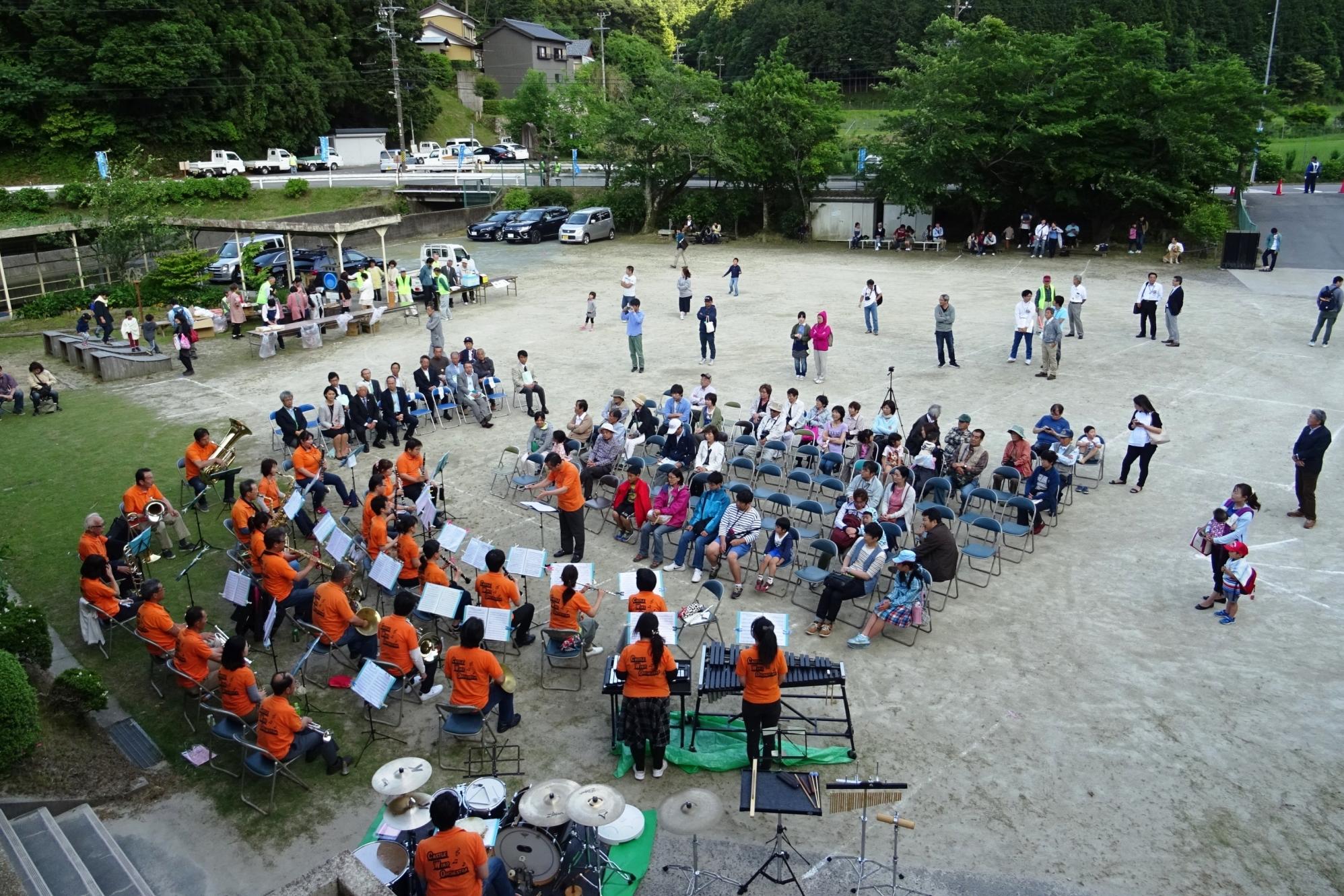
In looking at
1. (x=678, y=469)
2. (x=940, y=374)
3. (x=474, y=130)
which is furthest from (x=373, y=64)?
(x=678, y=469)

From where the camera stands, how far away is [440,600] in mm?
9242

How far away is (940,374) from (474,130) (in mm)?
62762

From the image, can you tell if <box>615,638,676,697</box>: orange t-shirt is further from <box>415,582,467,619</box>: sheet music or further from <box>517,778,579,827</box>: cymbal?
<box>415,582,467,619</box>: sheet music

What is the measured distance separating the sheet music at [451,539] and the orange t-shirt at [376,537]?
2.06 feet

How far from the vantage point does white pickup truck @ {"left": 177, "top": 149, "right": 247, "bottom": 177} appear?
165ft

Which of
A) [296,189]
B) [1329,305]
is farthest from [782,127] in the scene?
[296,189]

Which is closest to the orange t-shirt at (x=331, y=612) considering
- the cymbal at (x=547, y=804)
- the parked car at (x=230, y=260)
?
the cymbal at (x=547, y=804)

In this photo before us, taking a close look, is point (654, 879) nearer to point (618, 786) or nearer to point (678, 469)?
point (618, 786)

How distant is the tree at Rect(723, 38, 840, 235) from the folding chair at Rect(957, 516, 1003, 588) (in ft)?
91.4

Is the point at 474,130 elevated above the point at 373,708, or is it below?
above

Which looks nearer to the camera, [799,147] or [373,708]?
[373,708]

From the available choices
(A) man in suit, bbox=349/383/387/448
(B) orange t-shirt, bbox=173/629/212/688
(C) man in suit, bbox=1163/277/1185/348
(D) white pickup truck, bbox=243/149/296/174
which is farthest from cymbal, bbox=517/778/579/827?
(D) white pickup truck, bbox=243/149/296/174

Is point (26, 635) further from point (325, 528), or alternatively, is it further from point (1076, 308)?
point (1076, 308)

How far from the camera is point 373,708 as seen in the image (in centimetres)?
888
